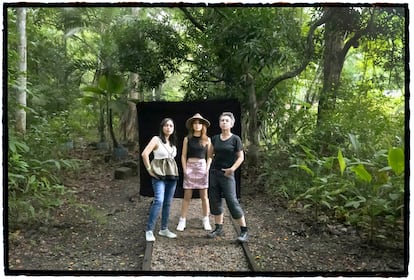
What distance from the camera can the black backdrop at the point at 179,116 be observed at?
1.96 m

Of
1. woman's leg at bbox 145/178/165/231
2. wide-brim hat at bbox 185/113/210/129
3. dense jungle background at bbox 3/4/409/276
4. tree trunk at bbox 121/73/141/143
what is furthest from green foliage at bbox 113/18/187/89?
woman's leg at bbox 145/178/165/231

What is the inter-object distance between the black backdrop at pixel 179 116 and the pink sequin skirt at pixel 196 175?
0.03 m

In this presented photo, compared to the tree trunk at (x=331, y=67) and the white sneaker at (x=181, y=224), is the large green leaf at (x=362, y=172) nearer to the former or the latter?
the tree trunk at (x=331, y=67)

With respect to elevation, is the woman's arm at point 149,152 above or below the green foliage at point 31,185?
above

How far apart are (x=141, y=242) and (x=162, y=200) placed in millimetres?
228

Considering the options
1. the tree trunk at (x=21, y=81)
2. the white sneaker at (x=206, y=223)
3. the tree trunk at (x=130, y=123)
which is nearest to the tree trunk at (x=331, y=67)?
the white sneaker at (x=206, y=223)

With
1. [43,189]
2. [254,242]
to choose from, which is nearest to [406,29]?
[254,242]

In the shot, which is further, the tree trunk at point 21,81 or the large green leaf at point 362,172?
the tree trunk at point 21,81

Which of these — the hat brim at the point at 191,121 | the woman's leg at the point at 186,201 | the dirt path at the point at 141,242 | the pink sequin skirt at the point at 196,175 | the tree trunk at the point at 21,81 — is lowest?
the dirt path at the point at 141,242

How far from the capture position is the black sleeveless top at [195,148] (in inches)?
76.1

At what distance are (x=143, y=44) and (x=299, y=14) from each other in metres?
0.82

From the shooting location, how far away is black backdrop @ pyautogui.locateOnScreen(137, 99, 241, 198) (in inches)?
77.0

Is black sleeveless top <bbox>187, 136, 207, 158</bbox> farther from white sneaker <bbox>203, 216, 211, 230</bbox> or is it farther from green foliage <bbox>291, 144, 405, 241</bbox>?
green foliage <bbox>291, 144, 405, 241</bbox>

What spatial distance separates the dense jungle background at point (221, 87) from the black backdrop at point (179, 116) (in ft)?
0.14
